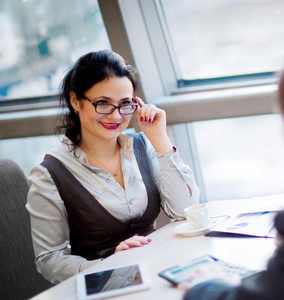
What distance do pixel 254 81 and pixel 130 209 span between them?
1463mm

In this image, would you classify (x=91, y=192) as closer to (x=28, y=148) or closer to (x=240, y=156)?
(x=240, y=156)

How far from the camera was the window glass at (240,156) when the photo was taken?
124 inches

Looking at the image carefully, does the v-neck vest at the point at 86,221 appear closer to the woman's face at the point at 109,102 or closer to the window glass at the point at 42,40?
the woman's face at the point at 109,102

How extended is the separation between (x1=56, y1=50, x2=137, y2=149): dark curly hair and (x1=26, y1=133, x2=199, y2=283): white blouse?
0.12 metres

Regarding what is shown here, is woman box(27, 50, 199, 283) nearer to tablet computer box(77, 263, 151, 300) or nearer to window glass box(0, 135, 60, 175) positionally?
tablet computer box(77, 263, 151, 300)

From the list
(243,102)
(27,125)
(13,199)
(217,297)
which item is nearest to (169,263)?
(217,297)

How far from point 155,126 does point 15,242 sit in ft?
2.55

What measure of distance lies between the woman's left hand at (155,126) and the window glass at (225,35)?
111 cm

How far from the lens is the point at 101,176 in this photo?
2051 millimetres

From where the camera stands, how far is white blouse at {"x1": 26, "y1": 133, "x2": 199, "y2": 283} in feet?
6.01

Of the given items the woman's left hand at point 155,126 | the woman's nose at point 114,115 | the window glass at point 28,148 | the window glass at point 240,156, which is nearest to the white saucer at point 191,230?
the woman's left hand at point 155,126

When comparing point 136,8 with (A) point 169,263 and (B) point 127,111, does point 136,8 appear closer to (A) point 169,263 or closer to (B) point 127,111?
(B) point 127,111

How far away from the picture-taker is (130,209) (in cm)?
202

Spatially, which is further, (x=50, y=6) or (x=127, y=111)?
(x=50, y=6)
